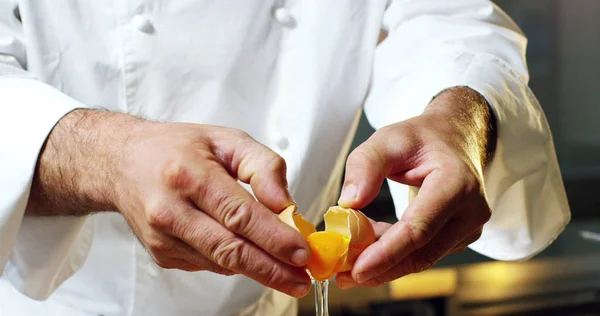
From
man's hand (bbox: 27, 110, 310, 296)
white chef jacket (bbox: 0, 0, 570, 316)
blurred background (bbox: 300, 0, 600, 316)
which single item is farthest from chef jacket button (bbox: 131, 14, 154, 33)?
blurred background (bbox: 300, 0, 600, 316)

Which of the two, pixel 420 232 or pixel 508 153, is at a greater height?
pixel 420 232

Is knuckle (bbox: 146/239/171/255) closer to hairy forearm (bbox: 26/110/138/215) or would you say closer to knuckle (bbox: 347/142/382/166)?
hairy forearm (bbox: 26/110/138/215)

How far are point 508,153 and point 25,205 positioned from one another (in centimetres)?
60

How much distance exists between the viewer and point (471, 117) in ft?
2.99

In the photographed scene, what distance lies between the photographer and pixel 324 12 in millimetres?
1146

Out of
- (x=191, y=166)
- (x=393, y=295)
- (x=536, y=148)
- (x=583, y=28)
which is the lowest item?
(x=393, y=295)

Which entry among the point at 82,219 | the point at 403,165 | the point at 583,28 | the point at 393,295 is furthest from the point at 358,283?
the point at 583,28

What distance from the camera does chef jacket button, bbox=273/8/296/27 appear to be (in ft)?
3.65

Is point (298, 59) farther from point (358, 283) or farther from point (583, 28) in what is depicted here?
point (583, 28)

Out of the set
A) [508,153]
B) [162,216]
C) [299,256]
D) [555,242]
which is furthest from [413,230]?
[555,242]

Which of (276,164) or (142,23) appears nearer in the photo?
(276,164)

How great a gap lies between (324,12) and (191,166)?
0.58 m

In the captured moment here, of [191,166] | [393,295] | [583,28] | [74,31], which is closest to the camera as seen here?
[191,166]

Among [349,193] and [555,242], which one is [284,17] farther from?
[555,242]
